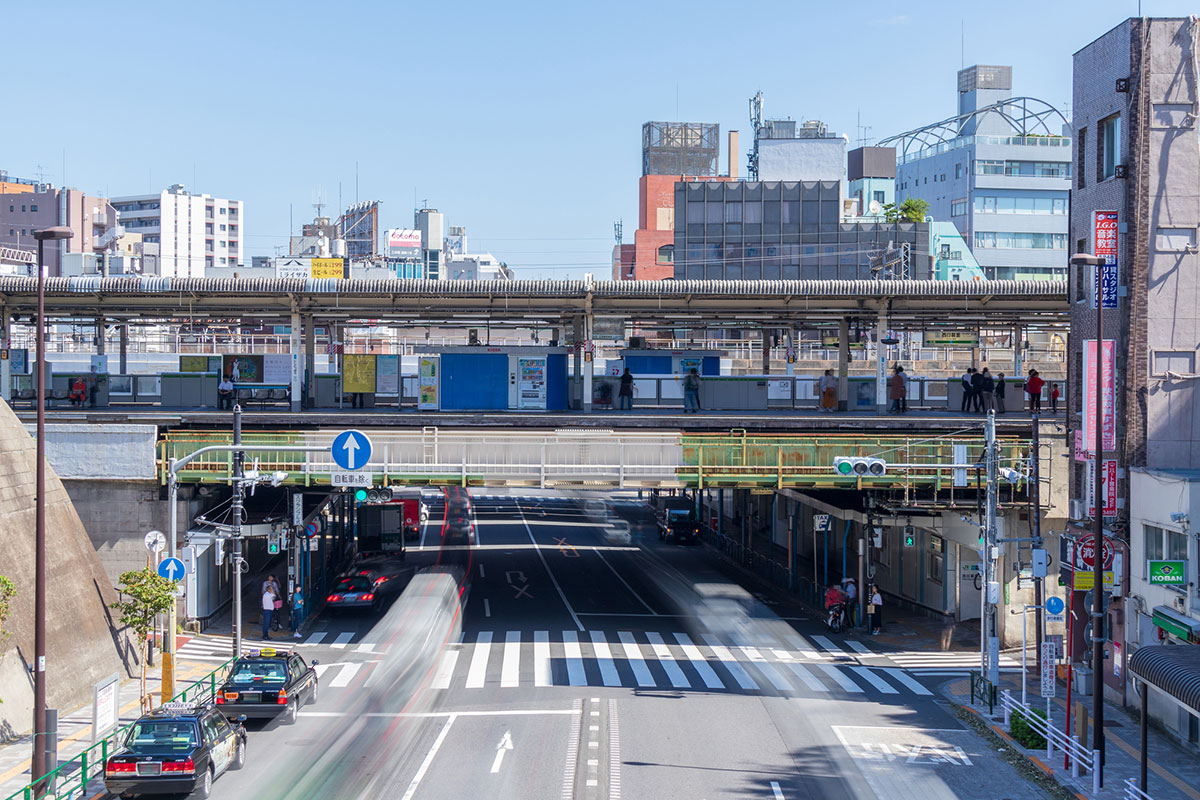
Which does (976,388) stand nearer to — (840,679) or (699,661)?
(840,679)

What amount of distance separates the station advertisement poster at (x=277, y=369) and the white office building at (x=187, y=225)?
4512 inches

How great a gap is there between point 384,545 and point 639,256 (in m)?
68.2

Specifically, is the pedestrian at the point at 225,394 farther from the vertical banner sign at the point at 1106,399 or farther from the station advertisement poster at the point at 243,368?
the vertical banner sign at the point at 1106,399

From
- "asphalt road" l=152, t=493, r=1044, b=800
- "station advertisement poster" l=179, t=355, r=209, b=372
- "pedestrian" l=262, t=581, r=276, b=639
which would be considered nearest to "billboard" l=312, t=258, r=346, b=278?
"station advertisement poster" l=179, t=355, r=209, b=372

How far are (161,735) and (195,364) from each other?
28.8 m

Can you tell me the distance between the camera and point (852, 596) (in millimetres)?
38031

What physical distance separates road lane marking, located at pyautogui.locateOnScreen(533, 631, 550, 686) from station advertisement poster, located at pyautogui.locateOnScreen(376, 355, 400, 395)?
43.2ft

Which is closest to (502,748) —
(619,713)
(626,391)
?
(619,713)

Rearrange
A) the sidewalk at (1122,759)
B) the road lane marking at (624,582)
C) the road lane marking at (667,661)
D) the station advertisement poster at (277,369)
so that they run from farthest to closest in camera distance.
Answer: the station advertisement poster at (277,369) < the road lane marking at (624,582) < the road lane marking at (667,661) < the sidewalk at (1122,759)

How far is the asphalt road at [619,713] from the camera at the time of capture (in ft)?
69.5

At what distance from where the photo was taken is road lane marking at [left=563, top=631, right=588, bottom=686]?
3002 centimetres

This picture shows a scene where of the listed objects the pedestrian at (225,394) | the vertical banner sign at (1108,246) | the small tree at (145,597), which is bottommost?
the small tree at (145,597)

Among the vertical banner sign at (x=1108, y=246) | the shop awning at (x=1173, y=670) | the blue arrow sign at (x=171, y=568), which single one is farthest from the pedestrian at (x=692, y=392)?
the shop awning at (x=1173, y=670)

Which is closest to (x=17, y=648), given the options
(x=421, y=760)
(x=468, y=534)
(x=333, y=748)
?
(x=333, y=748)
